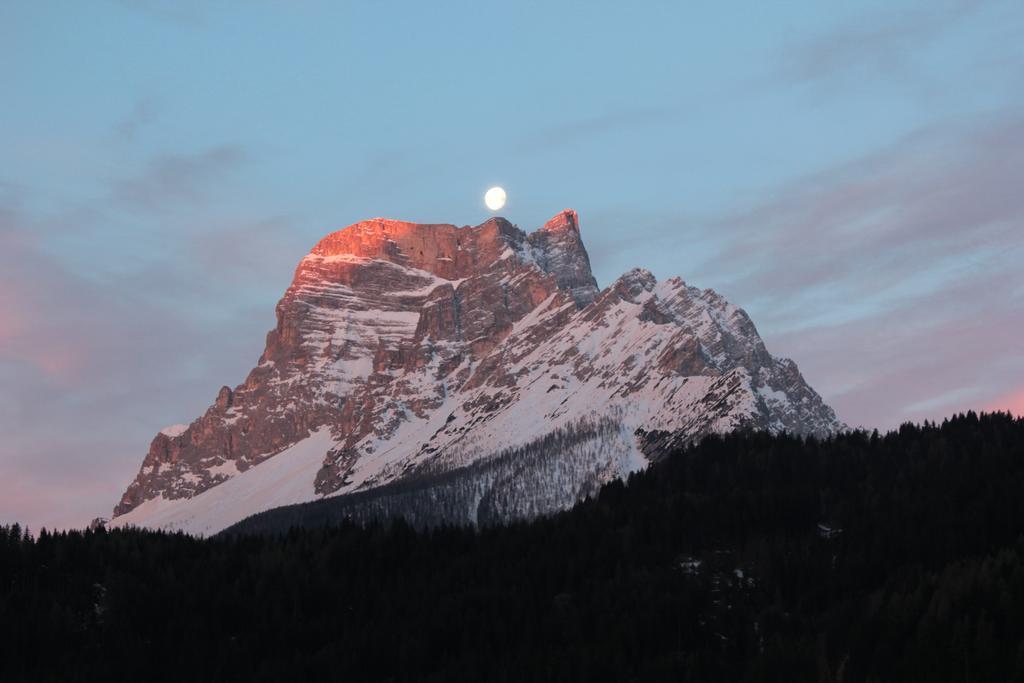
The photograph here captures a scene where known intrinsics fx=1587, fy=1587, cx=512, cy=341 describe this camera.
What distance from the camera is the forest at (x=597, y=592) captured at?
134 metres

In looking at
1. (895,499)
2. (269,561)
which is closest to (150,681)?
(269,561)

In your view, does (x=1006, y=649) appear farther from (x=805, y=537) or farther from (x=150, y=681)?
(x=150, y=681)

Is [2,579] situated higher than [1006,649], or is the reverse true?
[2,579]

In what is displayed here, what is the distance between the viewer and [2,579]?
159750mm

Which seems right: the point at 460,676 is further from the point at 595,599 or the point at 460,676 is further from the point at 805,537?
the point at 805,537

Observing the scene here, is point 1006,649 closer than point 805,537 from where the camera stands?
Yes

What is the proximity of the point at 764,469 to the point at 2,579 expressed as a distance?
294ft

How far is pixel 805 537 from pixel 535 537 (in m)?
30.5

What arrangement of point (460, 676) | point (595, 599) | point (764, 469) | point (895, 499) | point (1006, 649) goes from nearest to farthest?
point (1006, 649) < point (460, 676) < point (595, 599) < point (895, 499) < point (764, 469)

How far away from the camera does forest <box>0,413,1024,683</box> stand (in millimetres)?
134125

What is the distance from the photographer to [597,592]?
154125 millimetres

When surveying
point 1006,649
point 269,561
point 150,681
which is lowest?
point 1006,649

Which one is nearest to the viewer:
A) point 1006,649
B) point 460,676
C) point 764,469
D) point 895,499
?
point 1006,649

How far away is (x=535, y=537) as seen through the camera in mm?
175250
